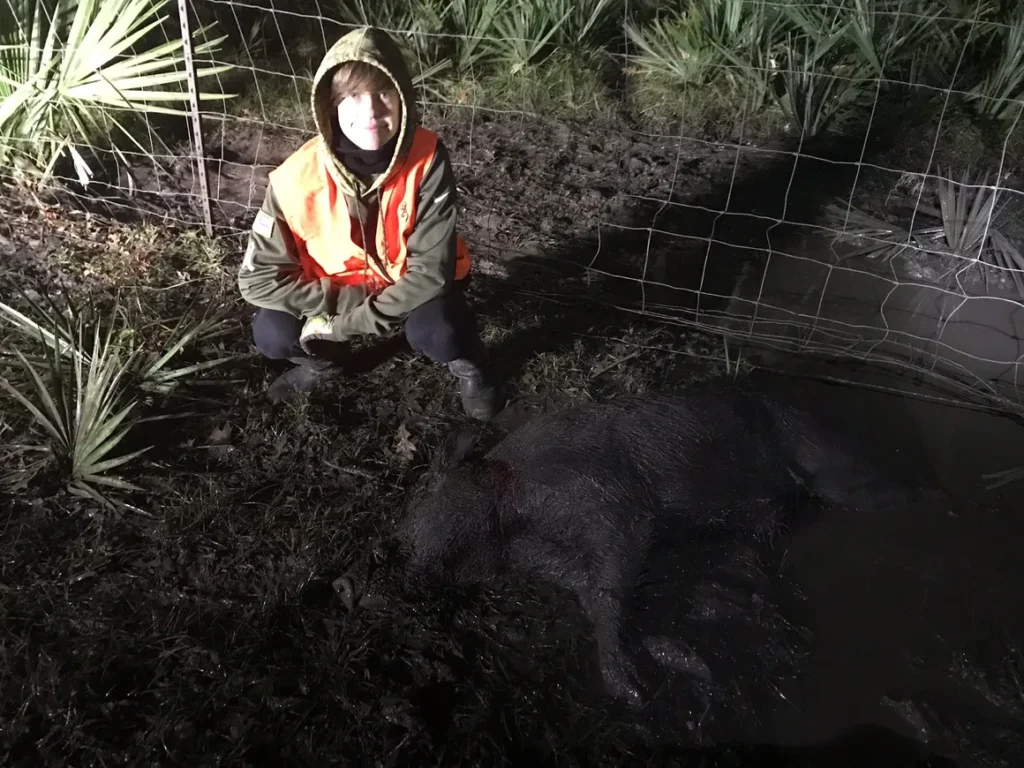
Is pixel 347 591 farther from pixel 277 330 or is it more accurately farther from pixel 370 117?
pixel 370 117

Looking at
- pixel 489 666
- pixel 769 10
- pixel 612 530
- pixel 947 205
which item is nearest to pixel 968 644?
pixel 612 530

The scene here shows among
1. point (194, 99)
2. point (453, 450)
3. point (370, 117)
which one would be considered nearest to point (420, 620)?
point (453, 450)

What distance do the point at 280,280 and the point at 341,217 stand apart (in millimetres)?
311

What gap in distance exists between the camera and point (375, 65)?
2.29 meters

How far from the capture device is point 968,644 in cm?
245

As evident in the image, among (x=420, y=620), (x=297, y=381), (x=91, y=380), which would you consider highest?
(x=91, y=380)

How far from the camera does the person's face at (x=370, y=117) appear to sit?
239 centimetres

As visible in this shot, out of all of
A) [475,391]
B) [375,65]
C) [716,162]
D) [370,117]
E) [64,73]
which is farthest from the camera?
[716,162]

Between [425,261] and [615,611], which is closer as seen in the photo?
[615,611]

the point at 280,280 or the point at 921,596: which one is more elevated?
the point at 280,280

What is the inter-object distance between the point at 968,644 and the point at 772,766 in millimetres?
784

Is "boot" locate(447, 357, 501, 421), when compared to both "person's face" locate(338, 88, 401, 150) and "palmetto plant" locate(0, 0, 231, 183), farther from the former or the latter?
"palmetto plant" locate(0, 0, 231, 183)

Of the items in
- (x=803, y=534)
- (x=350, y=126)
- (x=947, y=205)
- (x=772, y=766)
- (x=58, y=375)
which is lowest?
(x=772, y=766)

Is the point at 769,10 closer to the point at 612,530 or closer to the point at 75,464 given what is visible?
the point at 612,530
